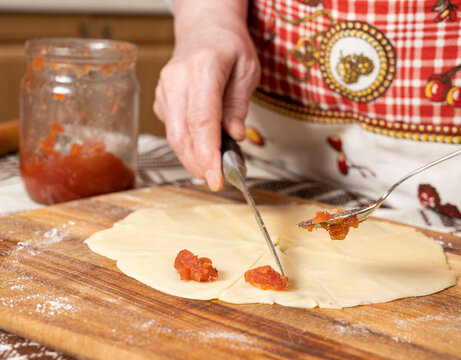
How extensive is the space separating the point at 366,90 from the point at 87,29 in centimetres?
230

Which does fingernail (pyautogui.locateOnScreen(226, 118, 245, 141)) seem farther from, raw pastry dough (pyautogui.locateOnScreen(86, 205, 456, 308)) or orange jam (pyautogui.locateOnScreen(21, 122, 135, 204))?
orange jam (pyautogui.locateOnScreen(21, 122, 135, 204))

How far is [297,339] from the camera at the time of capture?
3.17 feet

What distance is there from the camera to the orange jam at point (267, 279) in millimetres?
1135

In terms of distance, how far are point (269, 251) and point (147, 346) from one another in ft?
1.59

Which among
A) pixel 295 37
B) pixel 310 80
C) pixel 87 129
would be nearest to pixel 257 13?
pixel 295 37

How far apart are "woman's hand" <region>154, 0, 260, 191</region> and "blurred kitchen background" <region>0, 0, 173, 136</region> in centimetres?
175

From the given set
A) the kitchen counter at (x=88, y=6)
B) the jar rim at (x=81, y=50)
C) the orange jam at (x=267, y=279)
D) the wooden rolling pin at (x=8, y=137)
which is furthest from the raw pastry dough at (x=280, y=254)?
the kitchen counter at (x=88, y=6)

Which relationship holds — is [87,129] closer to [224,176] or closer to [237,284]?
[224,176]

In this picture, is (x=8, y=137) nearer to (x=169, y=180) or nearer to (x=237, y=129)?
(x=169, y=180)

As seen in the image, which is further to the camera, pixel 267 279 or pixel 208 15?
pixel 208 15

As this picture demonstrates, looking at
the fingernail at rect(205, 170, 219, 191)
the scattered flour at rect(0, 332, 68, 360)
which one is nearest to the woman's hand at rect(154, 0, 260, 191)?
the fingernail at rect(205, 170, 219, 191)

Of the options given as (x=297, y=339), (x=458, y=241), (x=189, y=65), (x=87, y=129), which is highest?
(x=189, y=65)

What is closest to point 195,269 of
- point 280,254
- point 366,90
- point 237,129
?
point 280,254

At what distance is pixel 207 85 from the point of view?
59.0 inches
